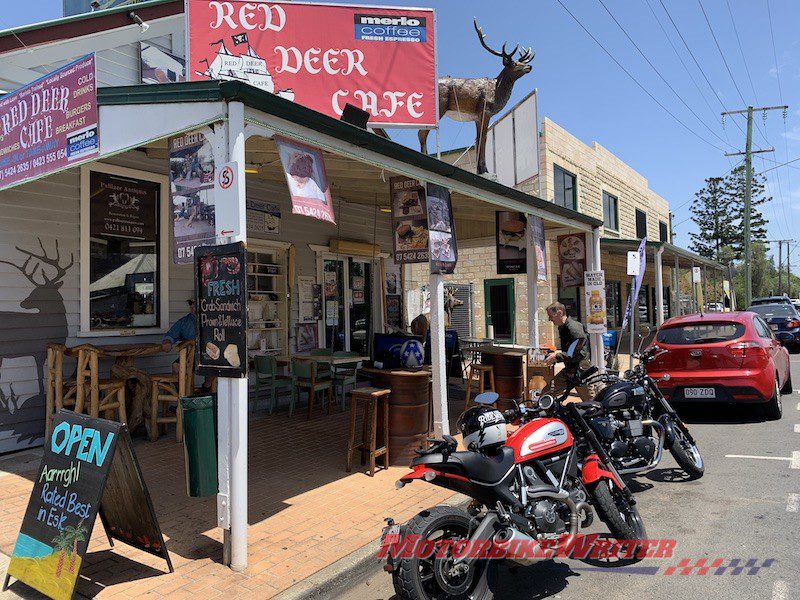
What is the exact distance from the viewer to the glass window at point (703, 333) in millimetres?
7848

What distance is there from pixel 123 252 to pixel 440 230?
13.1 ft

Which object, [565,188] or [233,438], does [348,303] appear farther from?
[565,188]

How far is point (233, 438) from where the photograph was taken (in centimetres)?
381

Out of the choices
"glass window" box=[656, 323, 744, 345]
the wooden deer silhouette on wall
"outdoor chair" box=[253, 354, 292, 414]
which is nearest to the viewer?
the wooden deer silhouette on wall

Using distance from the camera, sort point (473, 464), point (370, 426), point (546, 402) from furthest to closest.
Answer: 1. point (370, 426)
2. point (546, 402)
3. point (473, 464)

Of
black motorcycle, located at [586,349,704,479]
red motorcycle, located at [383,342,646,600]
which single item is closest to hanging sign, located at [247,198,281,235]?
black motorcycle, located at [586,349,704,479]

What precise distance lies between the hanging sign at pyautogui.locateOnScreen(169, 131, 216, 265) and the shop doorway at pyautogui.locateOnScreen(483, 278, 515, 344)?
45.3ft

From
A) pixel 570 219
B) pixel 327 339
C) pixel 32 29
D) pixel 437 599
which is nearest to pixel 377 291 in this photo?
pixel 327 339

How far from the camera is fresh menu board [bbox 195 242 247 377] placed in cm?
373

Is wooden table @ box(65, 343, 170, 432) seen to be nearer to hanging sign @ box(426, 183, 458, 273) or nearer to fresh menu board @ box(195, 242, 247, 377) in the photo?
fresh menu board @ box(195, 242, 247, 377)

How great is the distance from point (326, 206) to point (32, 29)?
518 centimetres

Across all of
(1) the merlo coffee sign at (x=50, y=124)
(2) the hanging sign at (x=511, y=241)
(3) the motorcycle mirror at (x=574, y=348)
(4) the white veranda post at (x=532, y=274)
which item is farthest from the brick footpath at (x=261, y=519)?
(2) the hanging sign at (x=511, y=241)

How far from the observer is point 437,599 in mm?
3029

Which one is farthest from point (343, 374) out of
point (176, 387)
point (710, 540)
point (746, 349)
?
point (710, 540)
